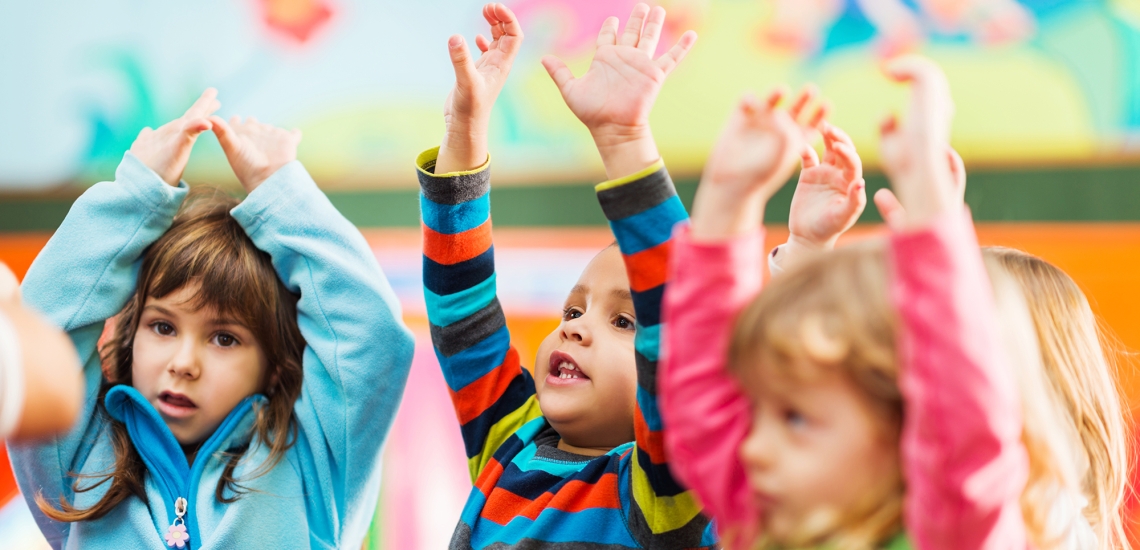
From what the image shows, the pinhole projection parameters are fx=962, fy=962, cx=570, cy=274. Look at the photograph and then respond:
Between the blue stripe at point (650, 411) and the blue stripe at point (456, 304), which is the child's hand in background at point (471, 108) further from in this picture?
the blue stripe at point (650, 411)

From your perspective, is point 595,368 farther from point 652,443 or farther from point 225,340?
point 225,340

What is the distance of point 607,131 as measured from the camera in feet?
2.46

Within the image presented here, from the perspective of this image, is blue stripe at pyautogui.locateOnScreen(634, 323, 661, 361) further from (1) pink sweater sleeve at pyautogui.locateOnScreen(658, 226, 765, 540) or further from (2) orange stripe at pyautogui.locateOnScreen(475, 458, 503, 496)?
(2) orange stripe at pyautogui.locateOnScreen(475, 458, 503, 496)

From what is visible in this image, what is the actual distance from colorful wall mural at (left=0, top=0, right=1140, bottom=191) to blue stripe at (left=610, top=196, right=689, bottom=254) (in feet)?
2.72

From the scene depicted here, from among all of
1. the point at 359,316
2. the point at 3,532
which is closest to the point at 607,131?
the point at 359,316

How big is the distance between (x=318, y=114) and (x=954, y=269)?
1.42 metres

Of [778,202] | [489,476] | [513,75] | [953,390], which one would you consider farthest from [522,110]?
[953,390]

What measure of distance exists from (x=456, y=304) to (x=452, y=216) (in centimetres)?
9

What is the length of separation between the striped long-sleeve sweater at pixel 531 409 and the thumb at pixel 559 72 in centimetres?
13

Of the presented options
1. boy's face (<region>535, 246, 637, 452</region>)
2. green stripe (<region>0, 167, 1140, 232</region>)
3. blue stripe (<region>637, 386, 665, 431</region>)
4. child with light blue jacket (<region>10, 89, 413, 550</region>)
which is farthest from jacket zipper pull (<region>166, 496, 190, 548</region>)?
green stripe (<region>0, 167, 1140, 232</region>)

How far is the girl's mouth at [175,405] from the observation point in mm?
966

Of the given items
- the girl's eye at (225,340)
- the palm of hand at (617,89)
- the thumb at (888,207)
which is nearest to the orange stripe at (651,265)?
the palm of hand at (617,89)

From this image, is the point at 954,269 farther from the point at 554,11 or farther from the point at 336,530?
the point at 554,11

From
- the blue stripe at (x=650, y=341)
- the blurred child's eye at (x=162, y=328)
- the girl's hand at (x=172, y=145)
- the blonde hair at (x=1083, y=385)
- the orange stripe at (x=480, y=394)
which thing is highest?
the girl's hand at (x=172, y=145)
